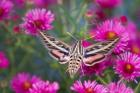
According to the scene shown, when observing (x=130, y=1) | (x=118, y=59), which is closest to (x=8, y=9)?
(x=118, y=59)

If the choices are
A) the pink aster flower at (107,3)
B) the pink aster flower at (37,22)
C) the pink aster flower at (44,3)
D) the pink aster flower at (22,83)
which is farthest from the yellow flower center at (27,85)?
the pink aster flower at (44,3)

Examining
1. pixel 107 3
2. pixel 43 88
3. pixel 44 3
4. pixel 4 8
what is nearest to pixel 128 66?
pixel 43 88

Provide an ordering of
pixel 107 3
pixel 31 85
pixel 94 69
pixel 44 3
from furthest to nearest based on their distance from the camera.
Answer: pixel 44 3, pixel 107 3, pixel 31 85, pixel 94 69

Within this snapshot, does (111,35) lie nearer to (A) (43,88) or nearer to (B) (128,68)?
(B) (128,68)

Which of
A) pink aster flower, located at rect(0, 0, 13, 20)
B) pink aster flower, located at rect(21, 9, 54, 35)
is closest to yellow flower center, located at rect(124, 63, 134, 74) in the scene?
pink aster flower, located at rect(21, 9, 54, 35)

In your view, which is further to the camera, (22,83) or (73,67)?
(22,83)

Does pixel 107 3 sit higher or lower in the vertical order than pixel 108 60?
higher

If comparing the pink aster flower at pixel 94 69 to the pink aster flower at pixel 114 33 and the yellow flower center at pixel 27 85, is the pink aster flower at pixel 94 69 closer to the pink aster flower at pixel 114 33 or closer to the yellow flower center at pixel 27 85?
the pink aster flower at pixel 114 33

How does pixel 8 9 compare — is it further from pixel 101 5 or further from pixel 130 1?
pixel 130 1
